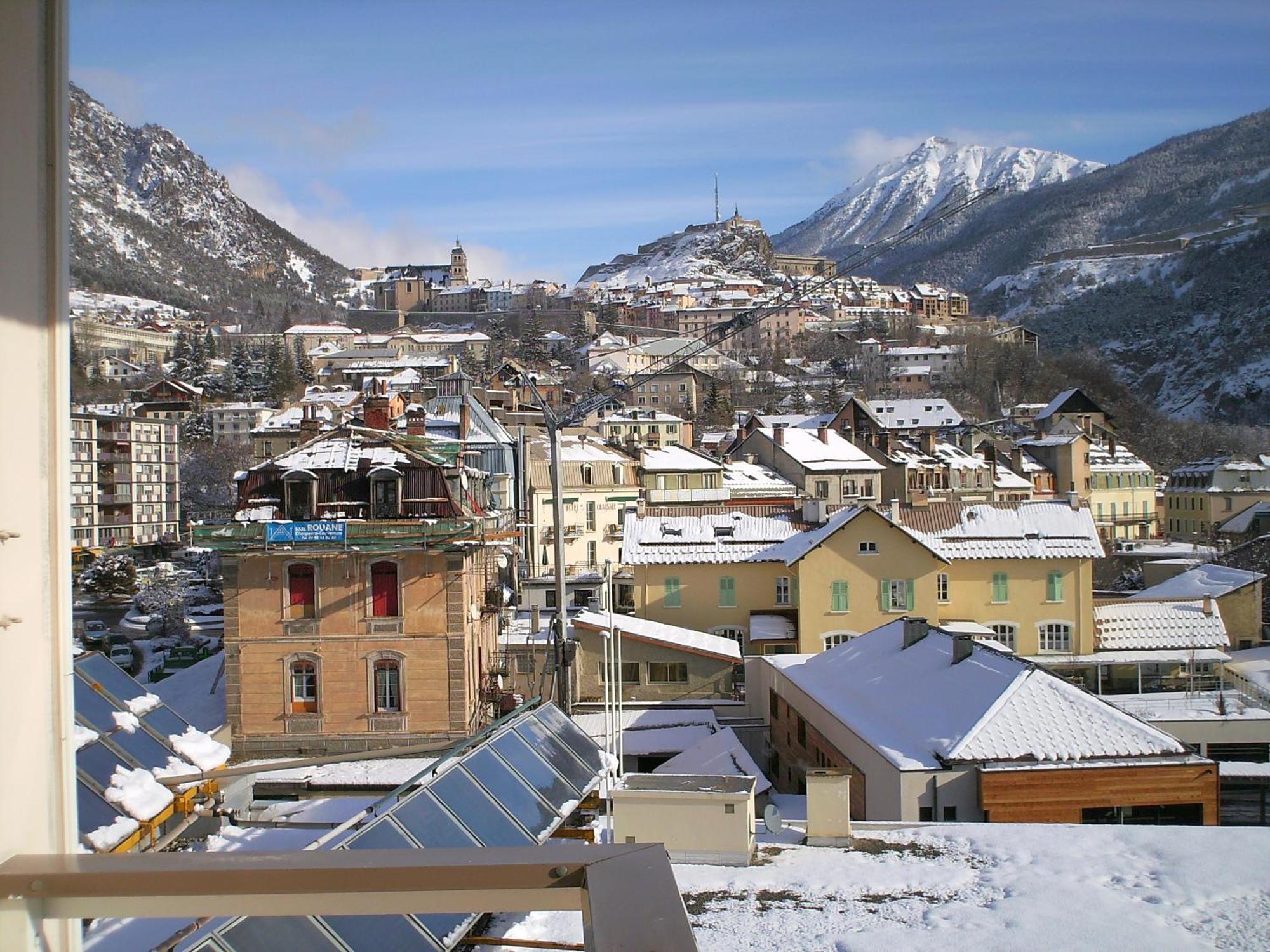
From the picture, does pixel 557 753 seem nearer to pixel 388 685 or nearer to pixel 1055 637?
pixel 388 685

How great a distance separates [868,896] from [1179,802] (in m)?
7.72

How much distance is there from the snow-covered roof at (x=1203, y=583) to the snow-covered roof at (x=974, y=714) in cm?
1433

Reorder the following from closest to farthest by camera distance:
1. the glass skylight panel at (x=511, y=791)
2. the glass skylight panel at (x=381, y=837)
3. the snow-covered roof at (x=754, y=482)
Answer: the glass skylight panel at (x=381, y=837)
the glass skylight panel at (x=511, y=791)
the snow-covered roof at (x=754, y=482)

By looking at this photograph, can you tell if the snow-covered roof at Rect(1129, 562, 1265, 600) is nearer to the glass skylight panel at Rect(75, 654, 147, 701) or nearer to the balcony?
the balcony

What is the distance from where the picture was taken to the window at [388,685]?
59.2 feet

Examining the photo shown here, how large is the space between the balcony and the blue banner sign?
25178 mm

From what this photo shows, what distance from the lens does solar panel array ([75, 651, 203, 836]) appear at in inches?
190

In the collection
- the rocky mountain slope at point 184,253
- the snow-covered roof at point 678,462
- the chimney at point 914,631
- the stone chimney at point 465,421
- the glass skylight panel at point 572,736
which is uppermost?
the rocky mountain slope at point 184,253

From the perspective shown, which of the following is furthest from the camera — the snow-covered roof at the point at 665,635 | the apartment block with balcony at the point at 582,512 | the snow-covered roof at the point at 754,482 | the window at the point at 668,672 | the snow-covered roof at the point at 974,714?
the snow-covered roof at the point at 754,482

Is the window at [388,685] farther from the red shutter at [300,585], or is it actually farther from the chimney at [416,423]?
the chimney at [416,423]

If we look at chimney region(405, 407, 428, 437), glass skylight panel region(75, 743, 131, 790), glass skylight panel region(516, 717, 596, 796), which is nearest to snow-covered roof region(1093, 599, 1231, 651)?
chimney region(405, 407, 428, 437)

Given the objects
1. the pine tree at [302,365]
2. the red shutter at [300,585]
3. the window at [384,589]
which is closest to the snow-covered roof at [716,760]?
the window at [384,589]

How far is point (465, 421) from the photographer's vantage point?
43719 millimetres

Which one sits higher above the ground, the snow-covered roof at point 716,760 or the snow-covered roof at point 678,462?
the snow-covered roof at point 678,462
